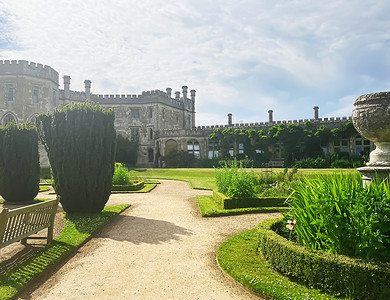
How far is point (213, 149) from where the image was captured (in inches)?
1340

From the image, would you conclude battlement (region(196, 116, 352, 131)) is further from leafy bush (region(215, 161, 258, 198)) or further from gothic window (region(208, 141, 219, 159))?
leafy bush (region(215, 161, 258, 198))

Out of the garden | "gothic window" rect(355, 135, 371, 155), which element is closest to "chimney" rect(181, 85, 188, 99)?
"gothic window" rect(355, 135, 371, 155)

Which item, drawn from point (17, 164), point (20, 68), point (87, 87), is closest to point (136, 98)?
point (87, 87)

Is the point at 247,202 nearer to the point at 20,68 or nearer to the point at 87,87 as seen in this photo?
the point at 20,68

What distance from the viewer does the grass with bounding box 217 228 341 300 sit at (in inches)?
128

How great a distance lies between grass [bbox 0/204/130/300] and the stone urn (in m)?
5.10

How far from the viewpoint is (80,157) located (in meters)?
7.66

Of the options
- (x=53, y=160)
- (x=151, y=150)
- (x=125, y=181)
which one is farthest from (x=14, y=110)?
(x=53, y=160)

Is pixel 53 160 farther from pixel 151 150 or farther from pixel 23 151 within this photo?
pixel 151 150

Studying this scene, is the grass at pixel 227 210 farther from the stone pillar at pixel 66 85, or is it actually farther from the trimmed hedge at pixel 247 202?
the stone pillar at pixel 66 85

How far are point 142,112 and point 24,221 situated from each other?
34.1 meters

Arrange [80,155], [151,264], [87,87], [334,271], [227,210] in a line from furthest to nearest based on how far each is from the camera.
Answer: [87,87] → [227,210] → [80,155] → [151,264] → [334,271]

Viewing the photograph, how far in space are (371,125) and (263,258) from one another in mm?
2731

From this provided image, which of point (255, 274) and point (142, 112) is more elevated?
point (142, 112)
